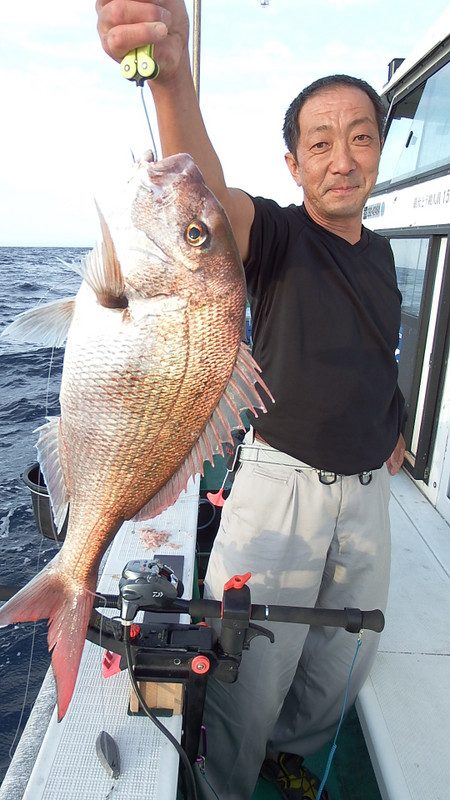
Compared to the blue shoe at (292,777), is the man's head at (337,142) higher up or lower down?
higher up

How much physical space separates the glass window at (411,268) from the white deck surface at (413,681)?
2126 mm

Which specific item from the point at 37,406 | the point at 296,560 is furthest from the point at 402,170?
the point at 37,406

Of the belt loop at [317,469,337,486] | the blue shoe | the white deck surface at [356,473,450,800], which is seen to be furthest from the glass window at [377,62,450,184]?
the blue shoe

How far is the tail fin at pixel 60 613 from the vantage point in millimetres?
1368

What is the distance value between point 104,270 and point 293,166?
124 cm

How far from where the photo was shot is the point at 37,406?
992cm

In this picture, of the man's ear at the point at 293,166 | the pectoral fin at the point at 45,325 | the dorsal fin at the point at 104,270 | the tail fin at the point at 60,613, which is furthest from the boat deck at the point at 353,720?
the man's ear at the point at 293,166

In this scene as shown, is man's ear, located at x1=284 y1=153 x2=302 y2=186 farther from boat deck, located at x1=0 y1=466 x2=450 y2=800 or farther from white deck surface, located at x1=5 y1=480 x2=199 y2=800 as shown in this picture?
white deck surface, located at x1=5 y1=480 x2=199 y2=800

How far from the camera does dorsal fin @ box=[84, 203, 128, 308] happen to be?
1.34 m

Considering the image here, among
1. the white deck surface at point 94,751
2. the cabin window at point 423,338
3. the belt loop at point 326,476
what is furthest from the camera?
the cabin window at point 423,338

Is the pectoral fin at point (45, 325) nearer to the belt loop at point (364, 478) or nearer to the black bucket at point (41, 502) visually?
the belt loop at point (364, 478)

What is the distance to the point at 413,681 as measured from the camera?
8.80 ft

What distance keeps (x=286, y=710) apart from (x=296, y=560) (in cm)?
99

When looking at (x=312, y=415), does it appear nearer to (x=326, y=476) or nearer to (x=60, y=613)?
(x=326, y=476)
